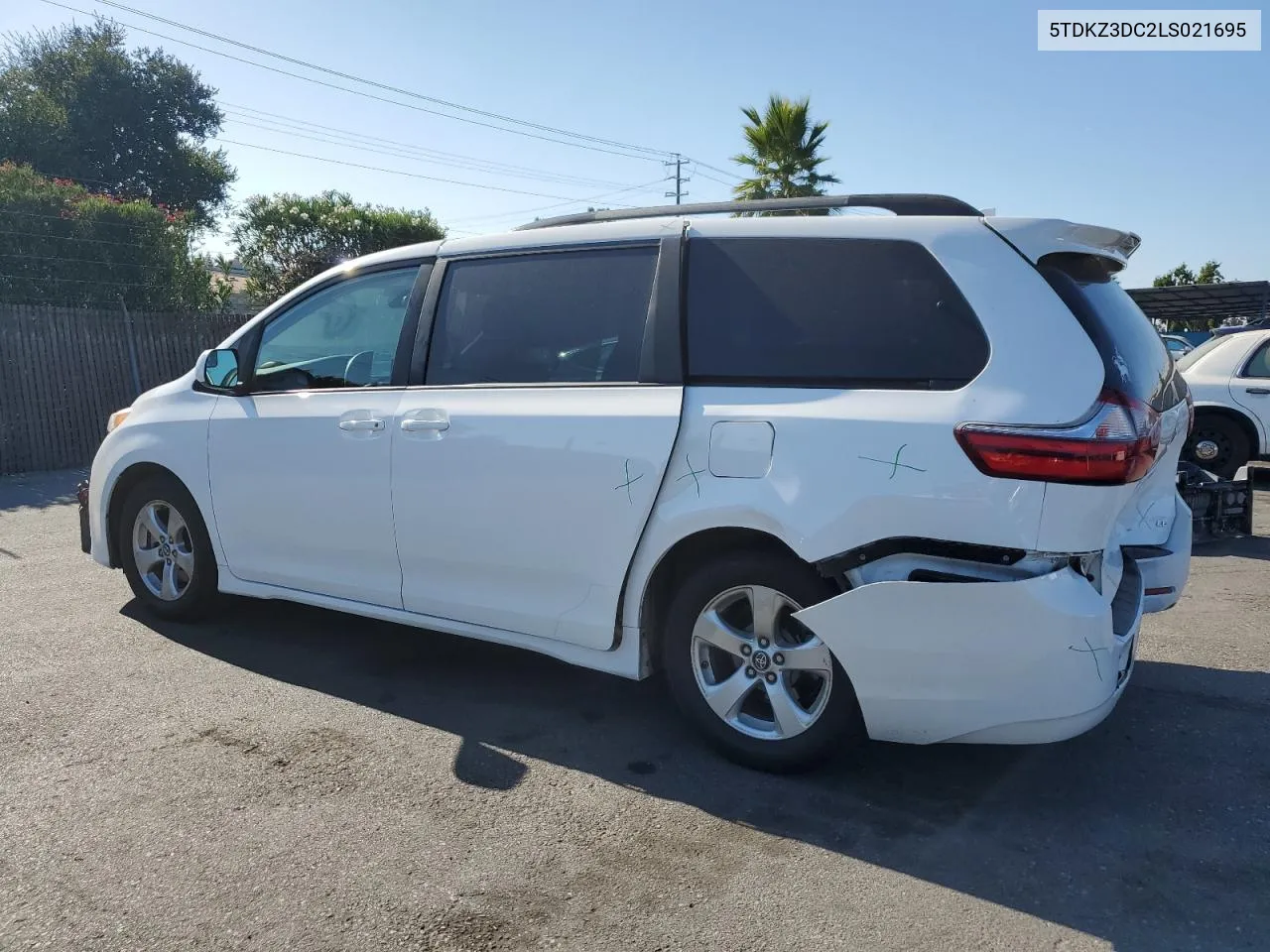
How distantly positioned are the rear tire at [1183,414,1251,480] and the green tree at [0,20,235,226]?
27873 millimetres

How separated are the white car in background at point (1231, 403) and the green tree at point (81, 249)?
13766mm

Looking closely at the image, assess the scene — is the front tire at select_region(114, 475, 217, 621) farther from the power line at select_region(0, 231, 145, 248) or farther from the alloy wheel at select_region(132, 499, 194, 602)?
the power line at select_region(0, 231, 145, 248)

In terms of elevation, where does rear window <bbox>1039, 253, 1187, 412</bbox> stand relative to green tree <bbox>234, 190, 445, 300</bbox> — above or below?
below

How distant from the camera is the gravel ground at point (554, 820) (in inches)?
104

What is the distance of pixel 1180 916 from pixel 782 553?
1.50 metres

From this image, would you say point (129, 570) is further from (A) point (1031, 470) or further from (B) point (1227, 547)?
(B) point (1227, 547)

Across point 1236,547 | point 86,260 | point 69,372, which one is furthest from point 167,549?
point 86,260

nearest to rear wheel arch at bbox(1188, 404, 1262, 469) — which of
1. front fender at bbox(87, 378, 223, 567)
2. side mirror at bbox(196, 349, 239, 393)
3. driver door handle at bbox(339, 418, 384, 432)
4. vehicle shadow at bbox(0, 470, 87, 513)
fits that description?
driver door handle at bbox(339, 418, 384, 432)

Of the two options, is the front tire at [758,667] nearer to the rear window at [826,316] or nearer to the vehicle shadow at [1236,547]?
the rear window at [826,316]

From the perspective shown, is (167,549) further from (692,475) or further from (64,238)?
(64,238)

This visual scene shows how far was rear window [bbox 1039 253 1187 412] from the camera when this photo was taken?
3109 millimetres

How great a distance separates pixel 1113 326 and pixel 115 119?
3385 cm

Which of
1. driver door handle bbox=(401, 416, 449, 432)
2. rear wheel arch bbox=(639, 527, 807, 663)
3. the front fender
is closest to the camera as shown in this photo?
rear wheel arch bbox=(639, 527, 807, 663)

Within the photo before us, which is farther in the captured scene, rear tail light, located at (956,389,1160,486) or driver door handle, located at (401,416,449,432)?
driver door handle, located at (401,416,449,432)
